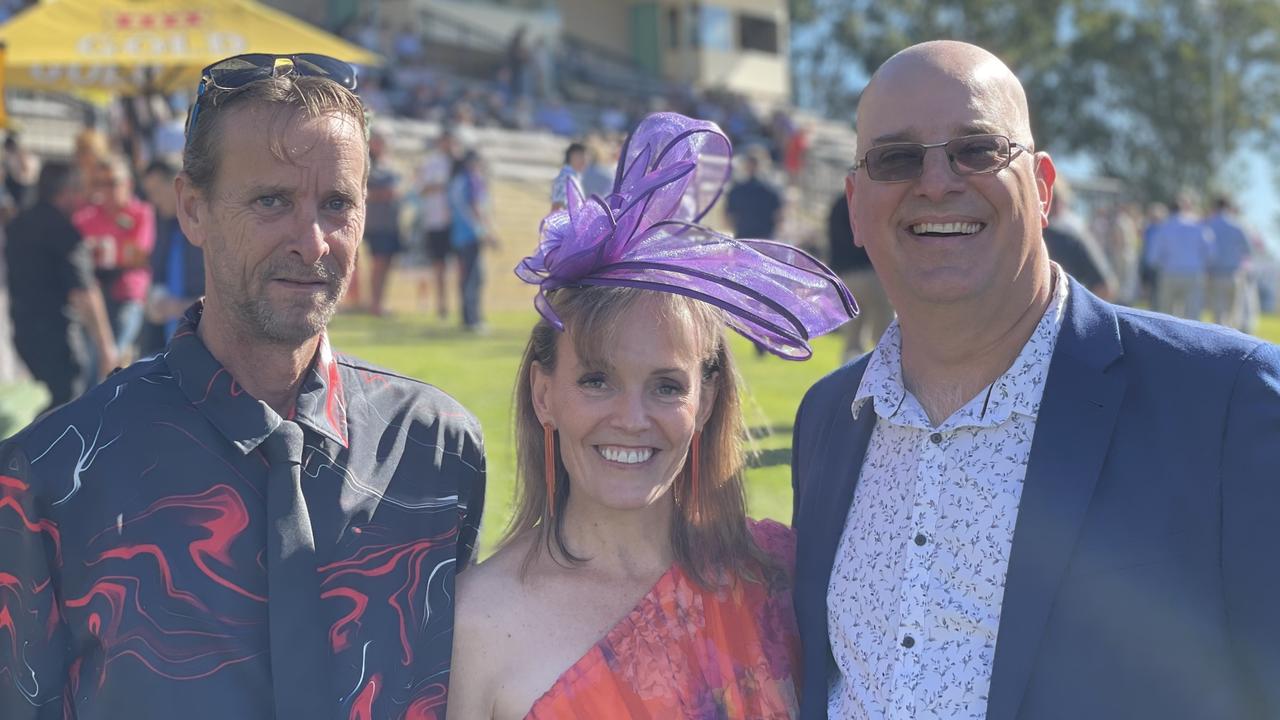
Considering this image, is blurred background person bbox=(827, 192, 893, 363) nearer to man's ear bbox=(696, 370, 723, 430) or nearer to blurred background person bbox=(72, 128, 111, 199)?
blurred background person bbox=(72, 128, 111, 199)

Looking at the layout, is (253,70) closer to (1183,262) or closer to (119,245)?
(119,245)

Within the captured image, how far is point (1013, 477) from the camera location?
7.99 feet

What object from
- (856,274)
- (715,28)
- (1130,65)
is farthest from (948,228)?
(1130,65)

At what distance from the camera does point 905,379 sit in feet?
8.80

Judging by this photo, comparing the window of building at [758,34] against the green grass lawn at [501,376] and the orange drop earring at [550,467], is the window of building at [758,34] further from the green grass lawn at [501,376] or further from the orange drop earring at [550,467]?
the orange drop earring at [550,467]

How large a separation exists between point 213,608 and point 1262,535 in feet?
5.80

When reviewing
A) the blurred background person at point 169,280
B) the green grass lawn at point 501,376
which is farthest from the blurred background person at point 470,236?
the blurred background person at point 169,280

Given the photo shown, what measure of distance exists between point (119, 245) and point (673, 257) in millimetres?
6892

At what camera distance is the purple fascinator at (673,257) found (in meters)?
2.75

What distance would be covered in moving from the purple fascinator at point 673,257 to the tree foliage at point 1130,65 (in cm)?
4744

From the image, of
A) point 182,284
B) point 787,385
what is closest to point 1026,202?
point 787,385

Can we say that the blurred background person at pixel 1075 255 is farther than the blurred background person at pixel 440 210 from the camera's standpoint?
No

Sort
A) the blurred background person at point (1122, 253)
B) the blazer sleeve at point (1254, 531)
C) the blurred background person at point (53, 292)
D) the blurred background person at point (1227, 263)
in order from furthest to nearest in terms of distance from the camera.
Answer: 1. the blurred background person at point (1122, 253)
2. the blurred background person at point (1227, 263)
3. the blurred background person at point (53, 292)
4. the blazer sleeve at point (1254, 531)

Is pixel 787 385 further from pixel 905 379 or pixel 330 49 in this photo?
pixel 330 49
